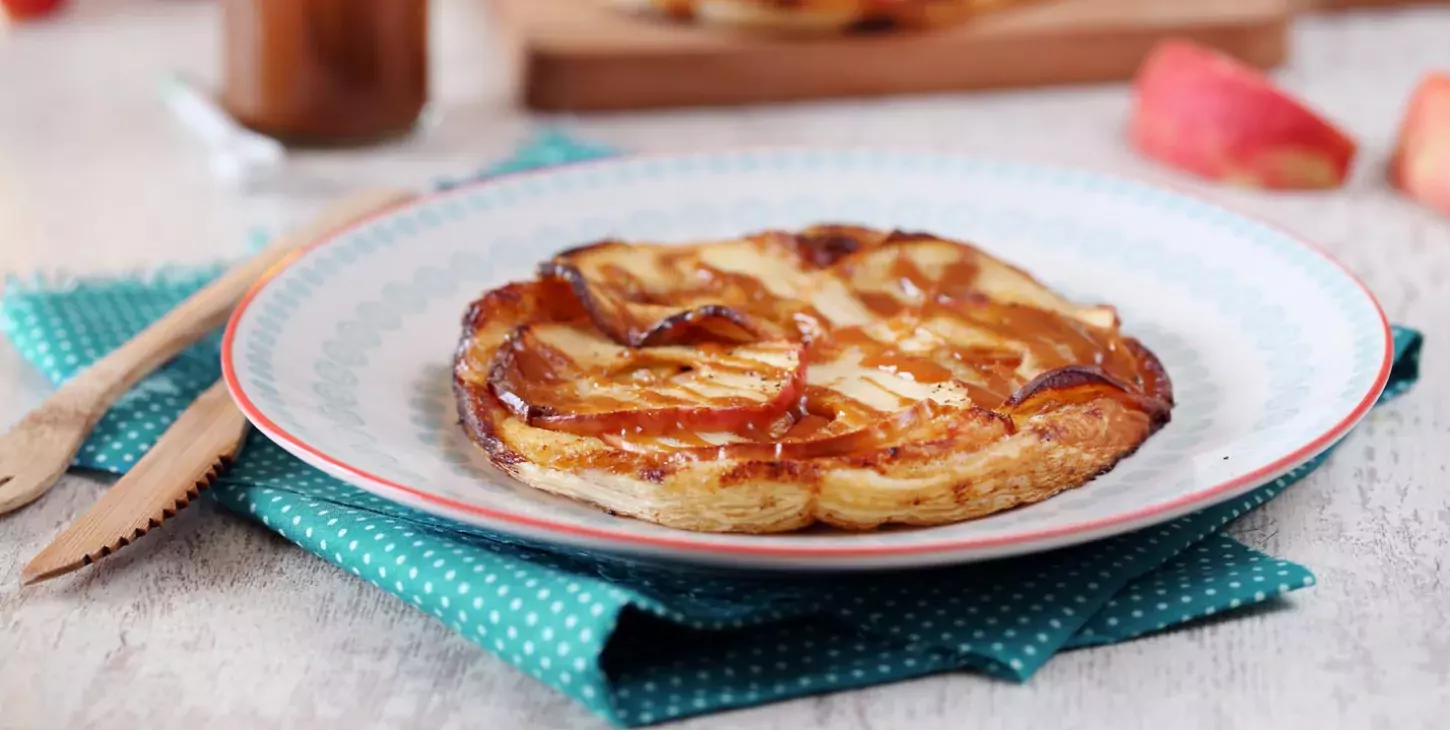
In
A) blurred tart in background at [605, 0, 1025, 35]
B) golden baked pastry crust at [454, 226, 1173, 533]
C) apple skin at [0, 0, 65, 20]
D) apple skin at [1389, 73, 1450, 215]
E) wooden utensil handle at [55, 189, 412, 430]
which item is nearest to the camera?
golden baked pastry crust at [454, 226, 1173, 533]

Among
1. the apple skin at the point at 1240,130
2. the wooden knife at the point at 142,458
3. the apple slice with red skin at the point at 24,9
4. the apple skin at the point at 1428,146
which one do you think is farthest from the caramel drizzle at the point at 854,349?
the apple slice with red skin at the point at 24,9

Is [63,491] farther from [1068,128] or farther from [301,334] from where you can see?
[1068,128]

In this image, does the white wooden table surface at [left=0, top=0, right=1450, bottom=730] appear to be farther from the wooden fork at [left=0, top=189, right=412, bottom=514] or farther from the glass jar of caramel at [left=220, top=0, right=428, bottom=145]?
the glass jar of caramel at [left=220, top=0, right=428, bottom=145]

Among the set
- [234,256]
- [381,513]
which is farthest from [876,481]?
[234,256]

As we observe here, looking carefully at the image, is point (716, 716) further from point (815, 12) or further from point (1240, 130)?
point (815, 12)

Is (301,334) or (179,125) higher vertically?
(301,334)

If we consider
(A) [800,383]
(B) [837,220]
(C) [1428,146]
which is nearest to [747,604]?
(A) [800,383]

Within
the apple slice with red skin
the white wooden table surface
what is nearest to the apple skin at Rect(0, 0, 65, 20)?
the apple slice with red skin
